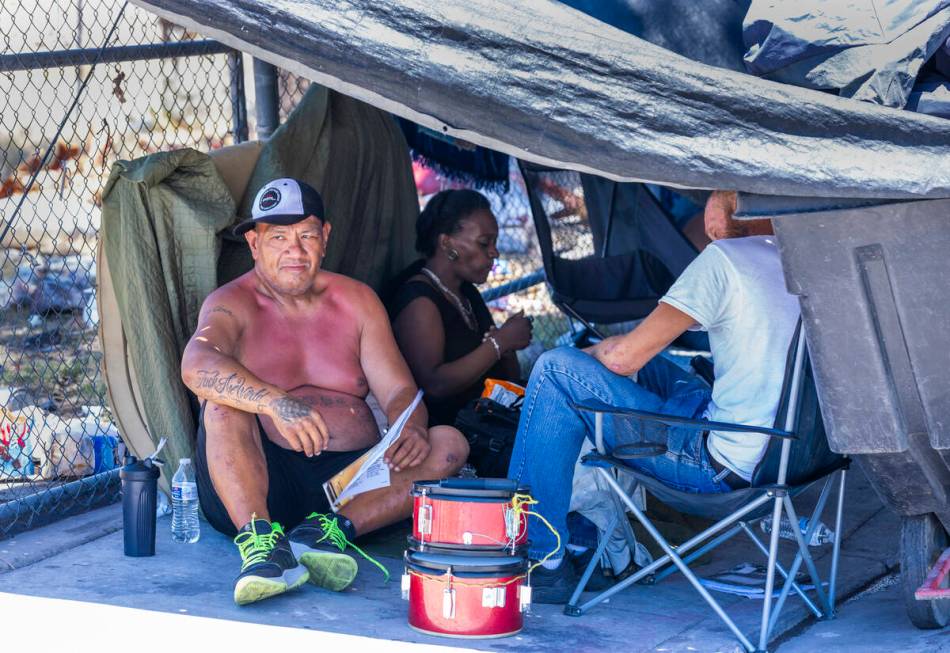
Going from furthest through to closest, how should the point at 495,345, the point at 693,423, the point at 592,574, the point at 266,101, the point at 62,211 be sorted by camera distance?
the point at 62,211
the point at 266,101
the point at 495,345
the point at 592,574
the point at 693,423

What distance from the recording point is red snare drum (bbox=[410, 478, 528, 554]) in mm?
3418

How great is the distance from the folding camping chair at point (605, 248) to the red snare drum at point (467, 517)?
257cm

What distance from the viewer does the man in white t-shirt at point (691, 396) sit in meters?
3.42

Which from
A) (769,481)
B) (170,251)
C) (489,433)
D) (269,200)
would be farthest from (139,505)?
(769,481)

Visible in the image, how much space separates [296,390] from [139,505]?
61 cm

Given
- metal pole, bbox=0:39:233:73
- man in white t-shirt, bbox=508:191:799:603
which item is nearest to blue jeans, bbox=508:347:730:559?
man in white t-shirt, bbox=508:191:799:603

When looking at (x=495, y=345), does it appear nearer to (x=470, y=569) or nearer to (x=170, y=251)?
(x=170, y=251)

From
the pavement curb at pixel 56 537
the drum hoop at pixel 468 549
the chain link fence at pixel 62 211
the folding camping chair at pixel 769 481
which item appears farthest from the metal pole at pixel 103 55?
the folding camping chair at pixel 769 481

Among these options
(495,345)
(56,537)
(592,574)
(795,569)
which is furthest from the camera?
(495,345)

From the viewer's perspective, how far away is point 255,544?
12.3ft

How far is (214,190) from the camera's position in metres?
4.68

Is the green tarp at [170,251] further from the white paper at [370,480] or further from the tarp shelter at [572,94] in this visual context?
the tarp shelter at [572,94]

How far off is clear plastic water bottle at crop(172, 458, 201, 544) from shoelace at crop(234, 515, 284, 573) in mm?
578

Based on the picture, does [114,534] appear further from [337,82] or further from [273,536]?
[337,82]
